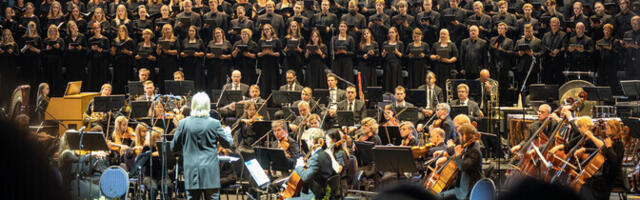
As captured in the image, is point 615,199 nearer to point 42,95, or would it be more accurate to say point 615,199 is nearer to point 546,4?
point 546,4

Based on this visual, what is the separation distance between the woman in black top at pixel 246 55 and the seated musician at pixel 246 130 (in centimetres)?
275

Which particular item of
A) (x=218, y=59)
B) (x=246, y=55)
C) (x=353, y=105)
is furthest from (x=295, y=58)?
(x=353, y=105)

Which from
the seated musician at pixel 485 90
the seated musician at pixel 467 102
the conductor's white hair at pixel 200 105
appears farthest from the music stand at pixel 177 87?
the conductor's white hair at pixel 200 105

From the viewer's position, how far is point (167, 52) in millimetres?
13125

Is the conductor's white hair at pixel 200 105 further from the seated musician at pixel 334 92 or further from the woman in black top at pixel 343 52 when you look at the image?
the woman in black top at pixel 343 52

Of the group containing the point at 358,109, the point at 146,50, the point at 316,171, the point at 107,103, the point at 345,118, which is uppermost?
the point at 146,50

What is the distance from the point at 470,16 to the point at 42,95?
24.6 feet

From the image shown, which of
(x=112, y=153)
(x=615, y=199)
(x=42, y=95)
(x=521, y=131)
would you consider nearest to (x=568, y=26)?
(x=521, y=131)

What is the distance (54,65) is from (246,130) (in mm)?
5937

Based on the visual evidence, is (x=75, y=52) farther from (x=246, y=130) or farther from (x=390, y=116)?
(x=390, y=116)

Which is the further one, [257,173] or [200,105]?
[257,173]

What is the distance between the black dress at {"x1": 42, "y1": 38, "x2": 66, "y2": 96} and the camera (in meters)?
13.5

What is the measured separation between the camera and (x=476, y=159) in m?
6.52

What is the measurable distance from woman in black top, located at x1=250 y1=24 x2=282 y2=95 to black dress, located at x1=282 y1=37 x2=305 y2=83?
17 cm
